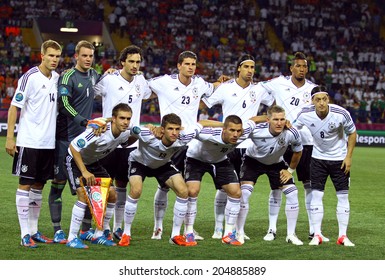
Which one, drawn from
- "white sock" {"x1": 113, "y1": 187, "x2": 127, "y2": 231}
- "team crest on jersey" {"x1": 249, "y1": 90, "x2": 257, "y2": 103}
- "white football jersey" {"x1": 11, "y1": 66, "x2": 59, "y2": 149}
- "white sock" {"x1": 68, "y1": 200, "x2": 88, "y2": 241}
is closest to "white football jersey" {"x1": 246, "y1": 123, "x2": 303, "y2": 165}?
"team crest on jersey" {"x1": 249, "y1": 90, "x2": 257, "y2": 103}

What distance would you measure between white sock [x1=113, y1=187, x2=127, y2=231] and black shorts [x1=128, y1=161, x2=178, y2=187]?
641mm

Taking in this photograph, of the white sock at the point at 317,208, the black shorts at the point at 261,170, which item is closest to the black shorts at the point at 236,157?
the black shorts at the point at 261,170

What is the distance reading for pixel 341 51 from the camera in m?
40.1

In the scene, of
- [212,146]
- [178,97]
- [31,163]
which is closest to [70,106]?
[31,163]

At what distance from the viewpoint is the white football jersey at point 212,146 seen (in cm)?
993

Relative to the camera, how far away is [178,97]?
1062cm

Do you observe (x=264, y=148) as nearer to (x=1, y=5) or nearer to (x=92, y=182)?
(x=92, y=182)

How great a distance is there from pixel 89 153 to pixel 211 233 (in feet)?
7.64

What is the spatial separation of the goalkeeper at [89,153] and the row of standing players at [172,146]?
0.01 metres

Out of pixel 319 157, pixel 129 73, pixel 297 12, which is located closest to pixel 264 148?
pixel 319 157

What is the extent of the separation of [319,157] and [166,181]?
1976 millimetres

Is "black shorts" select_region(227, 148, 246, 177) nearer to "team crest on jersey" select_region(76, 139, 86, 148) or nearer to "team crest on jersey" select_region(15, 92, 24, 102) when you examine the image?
"team crest on jersey" select_region(76, 139, 86, 148)

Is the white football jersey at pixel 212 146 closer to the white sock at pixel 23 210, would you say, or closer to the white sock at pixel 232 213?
the white sock at pixel 232 213

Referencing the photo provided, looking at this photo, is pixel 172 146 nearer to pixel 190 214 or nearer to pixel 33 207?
pixel 190 214
